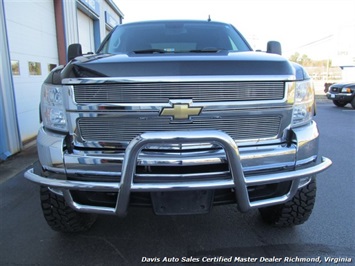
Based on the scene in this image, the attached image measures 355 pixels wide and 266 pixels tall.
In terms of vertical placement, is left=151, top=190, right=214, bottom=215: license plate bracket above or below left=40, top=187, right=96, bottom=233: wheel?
above

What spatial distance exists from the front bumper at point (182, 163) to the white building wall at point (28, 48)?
4302 millimetres

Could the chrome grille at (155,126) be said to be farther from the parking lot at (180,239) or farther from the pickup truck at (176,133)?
the parking lot at (180,239)

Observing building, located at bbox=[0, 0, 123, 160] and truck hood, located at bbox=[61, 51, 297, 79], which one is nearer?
truck hood, located at bbox=[61, 51, 297, 79]

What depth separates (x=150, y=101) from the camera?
1.99 m

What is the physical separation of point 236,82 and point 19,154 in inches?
181

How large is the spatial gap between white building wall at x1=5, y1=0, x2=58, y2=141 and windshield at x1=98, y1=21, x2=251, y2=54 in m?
2.98

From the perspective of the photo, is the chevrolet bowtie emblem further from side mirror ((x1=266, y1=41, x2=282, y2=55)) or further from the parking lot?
side mirror ((x1=266, y1=41, x2=282, y2=55))

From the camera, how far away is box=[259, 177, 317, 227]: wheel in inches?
101

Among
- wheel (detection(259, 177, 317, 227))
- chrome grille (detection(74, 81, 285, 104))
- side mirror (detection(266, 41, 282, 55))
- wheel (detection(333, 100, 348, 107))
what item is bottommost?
wheel (detection(333, 100, 348, 107))

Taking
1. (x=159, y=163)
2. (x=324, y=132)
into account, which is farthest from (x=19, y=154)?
(x=324, y=132)

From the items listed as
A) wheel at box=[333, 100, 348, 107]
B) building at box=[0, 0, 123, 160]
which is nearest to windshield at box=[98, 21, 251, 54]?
building at box=[0, 0, 123, 160]

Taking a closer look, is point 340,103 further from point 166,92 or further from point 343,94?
point 166,92

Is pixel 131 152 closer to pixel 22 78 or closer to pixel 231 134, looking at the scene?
pixel 231 134

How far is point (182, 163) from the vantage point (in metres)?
1.99
